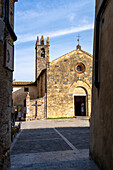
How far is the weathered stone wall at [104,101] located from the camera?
4.34 m

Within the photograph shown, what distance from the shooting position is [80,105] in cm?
2581

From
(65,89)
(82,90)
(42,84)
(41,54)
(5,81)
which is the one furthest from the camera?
(41,54)

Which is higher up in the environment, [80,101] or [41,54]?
[41,54]

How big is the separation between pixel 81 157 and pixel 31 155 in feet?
5.70

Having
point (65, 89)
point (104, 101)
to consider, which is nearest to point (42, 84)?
point (65, 89)

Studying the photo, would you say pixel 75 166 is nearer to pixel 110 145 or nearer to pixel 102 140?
pixel 102 140

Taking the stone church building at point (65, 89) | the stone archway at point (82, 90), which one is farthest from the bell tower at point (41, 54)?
the stone archway at point (82, 90)

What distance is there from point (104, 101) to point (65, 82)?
→ 1982 centimetres

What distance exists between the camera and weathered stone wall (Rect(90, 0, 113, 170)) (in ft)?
14.2

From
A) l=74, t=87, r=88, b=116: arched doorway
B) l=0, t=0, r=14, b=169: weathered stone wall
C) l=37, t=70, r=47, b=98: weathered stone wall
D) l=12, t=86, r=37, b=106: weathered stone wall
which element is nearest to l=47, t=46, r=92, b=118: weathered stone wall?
l=74, t=87, r=88, b=116: arched doorway

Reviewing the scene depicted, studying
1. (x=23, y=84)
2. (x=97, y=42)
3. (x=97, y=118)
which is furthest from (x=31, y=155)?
(x=23, y=84)

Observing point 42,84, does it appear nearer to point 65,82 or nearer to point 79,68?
point 65,82

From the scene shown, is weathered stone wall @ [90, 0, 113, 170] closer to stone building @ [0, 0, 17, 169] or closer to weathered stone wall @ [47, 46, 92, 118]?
stone building @ [0, 0, 17, 169]

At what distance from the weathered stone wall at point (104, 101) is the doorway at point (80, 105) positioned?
1980 cm
